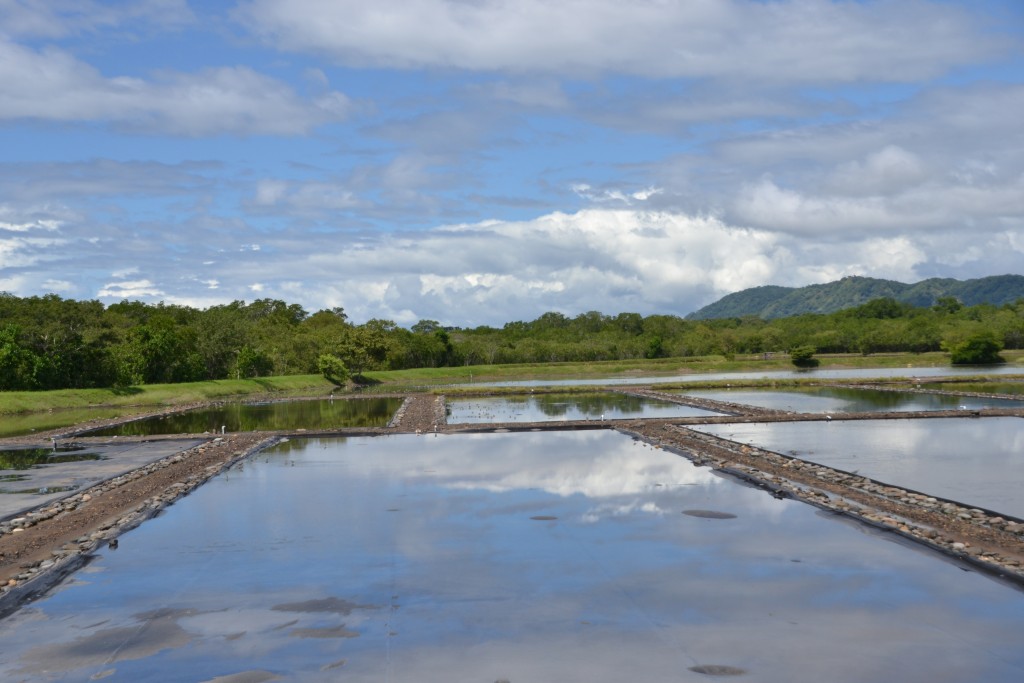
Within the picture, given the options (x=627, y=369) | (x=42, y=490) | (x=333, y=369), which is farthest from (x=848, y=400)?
(x=627, y=369)

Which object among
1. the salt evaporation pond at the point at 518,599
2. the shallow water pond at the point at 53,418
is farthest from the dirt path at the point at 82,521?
the shallow water pond at the point at 53,418

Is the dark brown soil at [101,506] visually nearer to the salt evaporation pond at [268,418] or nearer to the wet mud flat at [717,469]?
the wet mud flat at [717,469]

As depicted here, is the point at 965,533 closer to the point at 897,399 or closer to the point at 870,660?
the point at 870,660

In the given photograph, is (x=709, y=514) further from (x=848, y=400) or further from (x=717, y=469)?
(x=848, y=400)

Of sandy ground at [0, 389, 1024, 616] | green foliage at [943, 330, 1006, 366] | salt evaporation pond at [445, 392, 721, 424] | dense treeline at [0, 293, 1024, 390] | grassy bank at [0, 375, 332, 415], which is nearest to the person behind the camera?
sandy ground at [0, 389, 1024, 616]

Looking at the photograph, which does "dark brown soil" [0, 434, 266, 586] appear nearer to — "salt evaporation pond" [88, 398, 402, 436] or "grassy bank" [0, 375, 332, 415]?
"salt evaporation pond" [88, 398, 402, 436]

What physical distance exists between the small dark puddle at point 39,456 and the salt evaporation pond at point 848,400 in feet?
88.6

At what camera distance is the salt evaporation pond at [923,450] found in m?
18.2

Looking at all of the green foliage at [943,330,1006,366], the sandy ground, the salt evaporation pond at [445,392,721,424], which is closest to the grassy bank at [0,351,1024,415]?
the green foliage at [943,330,1006,366]

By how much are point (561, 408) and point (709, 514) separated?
89.7ft

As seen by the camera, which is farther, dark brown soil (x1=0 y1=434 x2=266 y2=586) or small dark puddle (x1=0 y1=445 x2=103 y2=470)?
small dark puddle (x1=0 y1=445 x2=103 y2=470)

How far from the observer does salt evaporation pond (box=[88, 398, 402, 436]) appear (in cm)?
3753

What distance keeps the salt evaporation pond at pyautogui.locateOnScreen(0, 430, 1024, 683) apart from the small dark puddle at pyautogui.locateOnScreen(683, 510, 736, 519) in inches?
3.2

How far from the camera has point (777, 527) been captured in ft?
50.8
